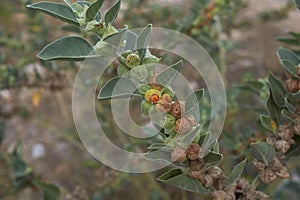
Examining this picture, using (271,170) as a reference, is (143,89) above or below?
above

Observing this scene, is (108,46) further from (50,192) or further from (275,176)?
(50,192)

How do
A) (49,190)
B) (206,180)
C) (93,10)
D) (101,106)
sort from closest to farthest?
(93,10)
(206,180)
(49,190)
(101,106)

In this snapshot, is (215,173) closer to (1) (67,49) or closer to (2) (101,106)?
(1) (67,49)

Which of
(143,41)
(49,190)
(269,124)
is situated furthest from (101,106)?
(143,41)

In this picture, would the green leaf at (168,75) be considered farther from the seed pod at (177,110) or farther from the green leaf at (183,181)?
the green leaf at (183,181)

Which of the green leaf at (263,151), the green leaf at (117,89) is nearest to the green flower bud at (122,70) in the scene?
the green leaf at (117,89)

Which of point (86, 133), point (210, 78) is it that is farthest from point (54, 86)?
point (210, 78)

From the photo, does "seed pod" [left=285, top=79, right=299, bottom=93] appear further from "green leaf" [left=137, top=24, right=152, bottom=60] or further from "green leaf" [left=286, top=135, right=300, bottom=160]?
"green leaf" [left=137, top=24, right=152, bottom=60]
